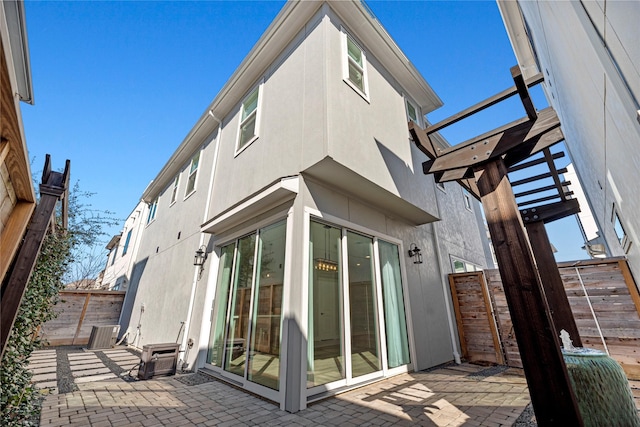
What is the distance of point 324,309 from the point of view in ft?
12.8

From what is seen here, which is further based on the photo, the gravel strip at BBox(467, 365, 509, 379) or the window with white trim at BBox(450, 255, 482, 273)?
the window with white trim at BBox(450, 255, 482, 273)

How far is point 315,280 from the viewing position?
153 inches

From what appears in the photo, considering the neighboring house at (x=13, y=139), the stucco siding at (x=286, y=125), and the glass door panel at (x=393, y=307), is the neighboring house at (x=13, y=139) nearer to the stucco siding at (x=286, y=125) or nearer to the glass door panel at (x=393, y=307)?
the stucco siding at (x=286, y=125)

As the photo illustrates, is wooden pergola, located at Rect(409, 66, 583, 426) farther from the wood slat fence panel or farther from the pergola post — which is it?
the wood slat fence panel

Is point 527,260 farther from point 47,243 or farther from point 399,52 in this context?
point 399,52

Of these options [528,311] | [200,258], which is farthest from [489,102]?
[200,258]

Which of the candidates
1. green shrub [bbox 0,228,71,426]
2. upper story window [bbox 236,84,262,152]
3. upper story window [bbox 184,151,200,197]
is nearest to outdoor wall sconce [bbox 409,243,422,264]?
upper story window [bbox 236,84,262,152]

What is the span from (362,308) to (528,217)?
302 centimetres

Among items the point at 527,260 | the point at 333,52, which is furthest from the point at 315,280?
the point at 333,52

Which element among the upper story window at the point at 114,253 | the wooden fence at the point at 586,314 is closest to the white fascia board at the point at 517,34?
the wooden fence at the point at 586,314

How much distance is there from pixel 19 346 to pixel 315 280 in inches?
127

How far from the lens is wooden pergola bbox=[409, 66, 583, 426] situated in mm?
1952

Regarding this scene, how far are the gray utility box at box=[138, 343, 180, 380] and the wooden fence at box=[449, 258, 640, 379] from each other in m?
6.39

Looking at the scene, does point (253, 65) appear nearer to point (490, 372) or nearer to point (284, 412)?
point (284, 412)
